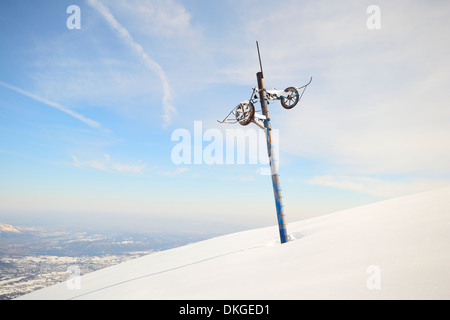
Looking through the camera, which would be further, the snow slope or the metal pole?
the metal pole

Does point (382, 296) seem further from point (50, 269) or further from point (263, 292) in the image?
point (50, 269)

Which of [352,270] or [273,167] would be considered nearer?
[352,270]

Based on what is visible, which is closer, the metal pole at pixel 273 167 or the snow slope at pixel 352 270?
the snow slope at pixel 352 270

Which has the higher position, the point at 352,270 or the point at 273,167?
the point at 273,167

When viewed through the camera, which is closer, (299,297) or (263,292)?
(299,297)

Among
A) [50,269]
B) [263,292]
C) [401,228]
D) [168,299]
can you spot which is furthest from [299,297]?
[50,269]
